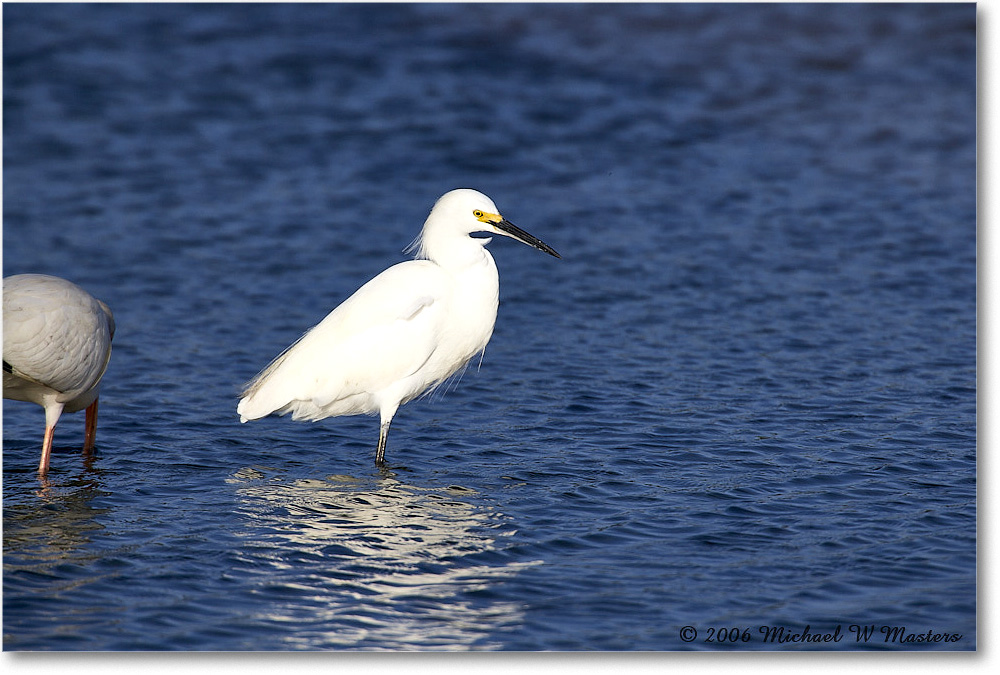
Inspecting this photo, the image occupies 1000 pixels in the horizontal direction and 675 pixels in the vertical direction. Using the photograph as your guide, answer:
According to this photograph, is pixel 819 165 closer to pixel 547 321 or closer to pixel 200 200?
pixel 547 321

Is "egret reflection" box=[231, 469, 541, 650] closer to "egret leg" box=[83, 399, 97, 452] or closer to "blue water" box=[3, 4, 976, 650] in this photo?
"blue water" box=[3, 4, 976, 650]

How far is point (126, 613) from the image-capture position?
4.50m

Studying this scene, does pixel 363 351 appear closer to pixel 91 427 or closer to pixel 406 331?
pixel 406 331

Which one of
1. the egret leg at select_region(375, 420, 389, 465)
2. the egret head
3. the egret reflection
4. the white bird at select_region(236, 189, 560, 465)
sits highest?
the egret head

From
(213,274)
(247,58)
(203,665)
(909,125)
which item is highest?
(247,58)

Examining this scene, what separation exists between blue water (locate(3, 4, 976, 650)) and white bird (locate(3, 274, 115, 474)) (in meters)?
0.41

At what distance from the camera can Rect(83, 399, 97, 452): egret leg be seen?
243 inches

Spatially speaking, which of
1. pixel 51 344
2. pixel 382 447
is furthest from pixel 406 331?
pixel 51 344

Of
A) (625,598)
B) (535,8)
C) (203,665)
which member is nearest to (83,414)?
(203,665)

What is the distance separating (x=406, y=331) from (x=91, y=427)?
174cm

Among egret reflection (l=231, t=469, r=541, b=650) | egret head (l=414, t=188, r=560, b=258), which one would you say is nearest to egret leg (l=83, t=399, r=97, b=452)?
egret reflection (l=231, t=469, r=541, b=650)

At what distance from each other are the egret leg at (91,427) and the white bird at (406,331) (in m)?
0.75

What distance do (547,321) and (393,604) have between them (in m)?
4.16

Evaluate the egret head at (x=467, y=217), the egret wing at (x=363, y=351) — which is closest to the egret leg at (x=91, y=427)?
the egret wing at (x=363, y=351)
